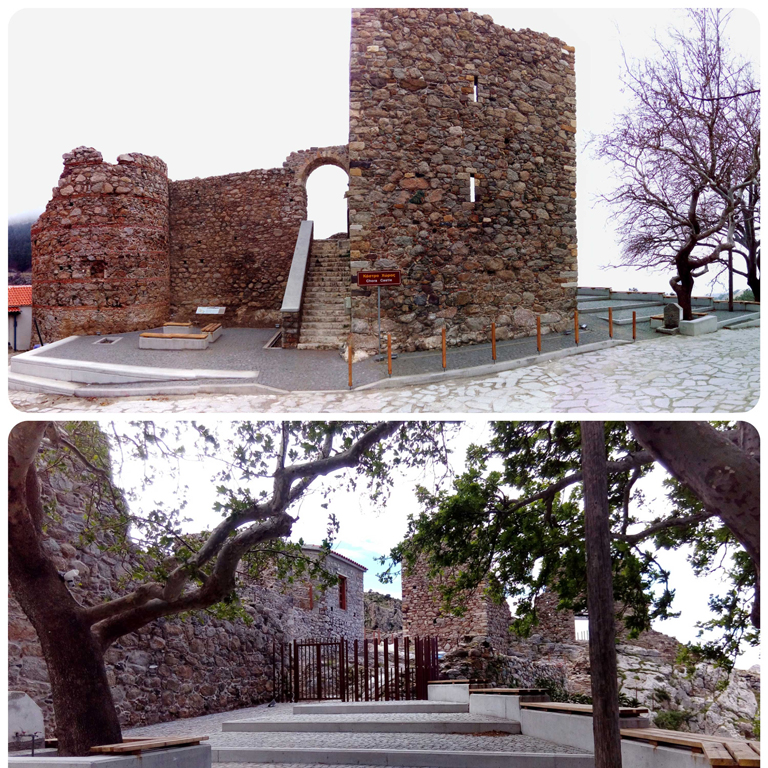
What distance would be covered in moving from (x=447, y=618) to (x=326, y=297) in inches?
245

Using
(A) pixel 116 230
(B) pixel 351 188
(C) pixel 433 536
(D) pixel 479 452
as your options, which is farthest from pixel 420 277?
(A) pixel 116 230

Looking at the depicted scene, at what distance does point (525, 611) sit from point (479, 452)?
1682 mm

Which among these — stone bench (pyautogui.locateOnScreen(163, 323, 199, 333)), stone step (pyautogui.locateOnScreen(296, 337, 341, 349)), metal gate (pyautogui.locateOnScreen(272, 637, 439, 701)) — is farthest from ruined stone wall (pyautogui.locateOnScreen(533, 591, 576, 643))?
stone bench (pyautogui.locateOnScreen(163, 323, 199, 333))

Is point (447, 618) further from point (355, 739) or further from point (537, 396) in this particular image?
point (537, 396)

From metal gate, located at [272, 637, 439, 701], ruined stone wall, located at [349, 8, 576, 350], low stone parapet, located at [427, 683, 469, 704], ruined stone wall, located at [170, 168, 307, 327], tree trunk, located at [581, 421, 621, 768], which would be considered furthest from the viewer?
ruined stone wall, located at [170, 168, 307, 327]

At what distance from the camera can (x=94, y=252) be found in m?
11.6

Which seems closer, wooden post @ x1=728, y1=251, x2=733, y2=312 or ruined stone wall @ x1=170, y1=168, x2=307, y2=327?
wooden post @ x1=728, y1=251, x2=733, y2=312

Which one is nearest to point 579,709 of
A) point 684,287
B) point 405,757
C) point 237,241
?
point 405,757

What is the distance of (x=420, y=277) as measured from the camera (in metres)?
9.50

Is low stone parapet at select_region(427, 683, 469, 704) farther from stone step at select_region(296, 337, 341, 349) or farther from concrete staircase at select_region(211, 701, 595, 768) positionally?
stone step at select_region(296, 337, 341, 349)

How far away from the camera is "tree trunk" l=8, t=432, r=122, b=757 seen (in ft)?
17.7

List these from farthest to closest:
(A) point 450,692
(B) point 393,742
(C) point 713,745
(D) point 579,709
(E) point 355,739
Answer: (A) point 450,692 → (E) point 355,739 → (B) point 393,742 → (D) point 579,709 → (C) point 713,745

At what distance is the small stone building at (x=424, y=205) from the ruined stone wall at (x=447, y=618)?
4897 mm

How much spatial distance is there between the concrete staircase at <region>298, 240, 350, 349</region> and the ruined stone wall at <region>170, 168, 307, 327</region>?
1.29 metres
